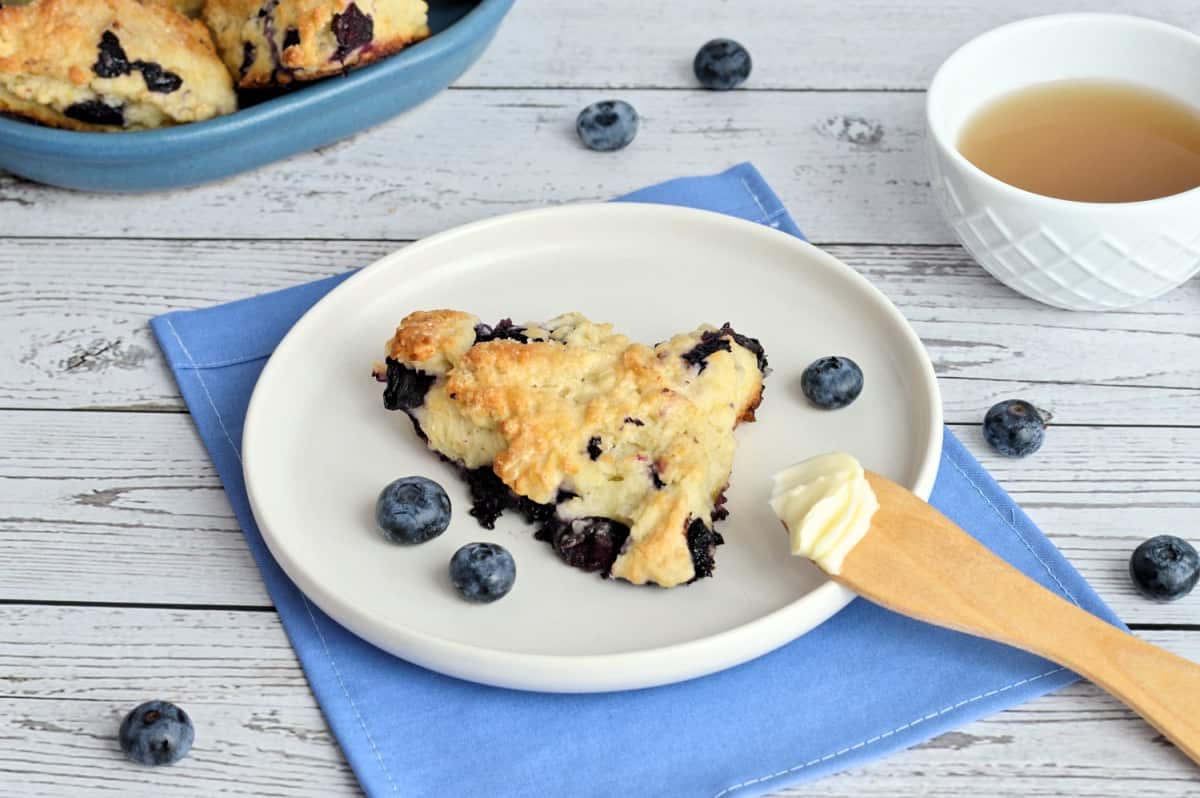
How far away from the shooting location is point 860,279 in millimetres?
2357

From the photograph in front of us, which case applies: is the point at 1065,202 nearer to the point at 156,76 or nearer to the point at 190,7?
the point at 156,76

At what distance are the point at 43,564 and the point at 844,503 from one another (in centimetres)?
129

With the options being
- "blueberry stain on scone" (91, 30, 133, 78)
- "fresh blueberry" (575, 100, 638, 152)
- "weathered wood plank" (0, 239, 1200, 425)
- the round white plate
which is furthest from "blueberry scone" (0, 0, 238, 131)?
"fresh blueberry" (575, 100, 638, 152)

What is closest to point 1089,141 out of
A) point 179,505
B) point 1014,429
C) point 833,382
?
point 1014,429

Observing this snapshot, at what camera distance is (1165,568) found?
201 centimetres

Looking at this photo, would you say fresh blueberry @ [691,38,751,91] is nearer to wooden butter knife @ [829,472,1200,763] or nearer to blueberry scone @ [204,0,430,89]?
blueberry scone @ [204,0,430,89]

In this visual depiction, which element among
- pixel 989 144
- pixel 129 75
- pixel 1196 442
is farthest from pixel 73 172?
pixel 1196 442

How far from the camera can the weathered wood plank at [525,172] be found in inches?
111

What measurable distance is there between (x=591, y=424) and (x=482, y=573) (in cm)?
28

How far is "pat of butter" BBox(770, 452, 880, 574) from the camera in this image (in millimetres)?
1875

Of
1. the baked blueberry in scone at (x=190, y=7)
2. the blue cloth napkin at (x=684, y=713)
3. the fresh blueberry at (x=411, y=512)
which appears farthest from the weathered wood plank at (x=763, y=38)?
the blue cloth napkin at (x=684, y=713)

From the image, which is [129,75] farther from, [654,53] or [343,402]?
[654,53]

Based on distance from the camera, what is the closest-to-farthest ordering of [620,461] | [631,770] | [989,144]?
[631,770] < [620,461] < [989,144]

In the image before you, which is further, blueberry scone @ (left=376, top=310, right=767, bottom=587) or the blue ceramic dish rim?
the blue ceramic dish rim
